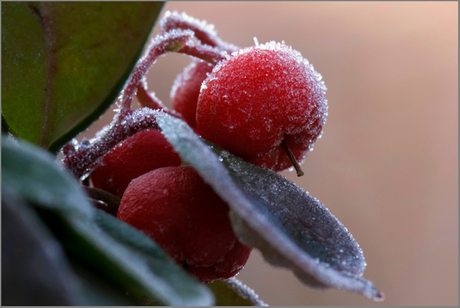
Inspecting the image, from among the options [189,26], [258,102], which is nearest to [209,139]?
[258,102]

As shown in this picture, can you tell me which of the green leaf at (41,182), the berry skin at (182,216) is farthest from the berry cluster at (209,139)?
the green leaf at (41,182)

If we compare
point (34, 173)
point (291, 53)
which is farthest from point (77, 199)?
point (291, 53)

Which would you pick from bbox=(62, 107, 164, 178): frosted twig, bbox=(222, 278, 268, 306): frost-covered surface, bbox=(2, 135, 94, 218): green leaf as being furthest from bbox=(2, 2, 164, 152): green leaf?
bbox=(222, 278, 268, 306): frost-covered surface

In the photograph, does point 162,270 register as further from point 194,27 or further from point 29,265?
point 194,27

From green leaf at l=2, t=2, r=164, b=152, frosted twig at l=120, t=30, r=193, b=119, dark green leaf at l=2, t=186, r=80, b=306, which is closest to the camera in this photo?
dark green leaf at l=2, t=186, r=80, b=306

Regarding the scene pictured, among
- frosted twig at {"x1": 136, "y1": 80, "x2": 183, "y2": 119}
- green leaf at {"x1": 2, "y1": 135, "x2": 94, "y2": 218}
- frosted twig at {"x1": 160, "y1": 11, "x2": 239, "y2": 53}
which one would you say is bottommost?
frosted twig at {"x1": 136, "y1": 80, "x2": 183, "y2": 119}

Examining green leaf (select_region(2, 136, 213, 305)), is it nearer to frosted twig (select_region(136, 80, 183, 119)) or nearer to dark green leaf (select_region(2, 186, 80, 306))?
dark green leaf (select_region(2, 186, 80, 306))

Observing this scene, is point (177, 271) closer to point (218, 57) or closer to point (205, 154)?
point (205, 154)
